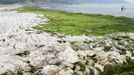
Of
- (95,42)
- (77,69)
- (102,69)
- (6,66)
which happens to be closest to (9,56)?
(6,66)

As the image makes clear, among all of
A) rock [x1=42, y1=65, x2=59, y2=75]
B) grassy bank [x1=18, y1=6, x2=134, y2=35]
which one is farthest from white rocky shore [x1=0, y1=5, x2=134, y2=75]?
grassy bank [x1=18, y1=6, x2=134, y2=35]

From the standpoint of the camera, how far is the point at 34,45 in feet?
94.0

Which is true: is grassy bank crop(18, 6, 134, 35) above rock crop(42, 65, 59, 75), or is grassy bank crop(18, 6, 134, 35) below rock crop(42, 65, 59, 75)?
below

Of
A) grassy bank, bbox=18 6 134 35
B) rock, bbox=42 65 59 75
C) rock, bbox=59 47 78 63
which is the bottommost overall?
grassy bank, bbox=18 6 134 35

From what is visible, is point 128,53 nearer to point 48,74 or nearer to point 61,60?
point 61,60

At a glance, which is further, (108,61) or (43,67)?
(108,61)

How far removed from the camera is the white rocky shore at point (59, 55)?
22.9 m

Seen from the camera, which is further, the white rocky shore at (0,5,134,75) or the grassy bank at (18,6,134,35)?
the grassy bank at (18,6,134,35)

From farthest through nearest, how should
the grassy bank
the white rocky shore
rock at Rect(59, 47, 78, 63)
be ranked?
the grassy bank, rock at Rect(59, 47, 78, 63), the white rocky shore

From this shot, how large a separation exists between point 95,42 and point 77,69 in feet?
28.5

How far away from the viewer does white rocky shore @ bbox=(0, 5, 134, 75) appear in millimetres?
22906

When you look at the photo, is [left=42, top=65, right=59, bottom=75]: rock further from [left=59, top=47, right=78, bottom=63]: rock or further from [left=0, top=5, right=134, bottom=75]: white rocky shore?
[left=59, top=47, right=78, bottom=63]: rock

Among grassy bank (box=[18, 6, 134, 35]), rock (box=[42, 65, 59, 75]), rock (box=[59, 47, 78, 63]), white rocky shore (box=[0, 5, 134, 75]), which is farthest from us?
grassy bank (box=[18, 6, 134, 35])

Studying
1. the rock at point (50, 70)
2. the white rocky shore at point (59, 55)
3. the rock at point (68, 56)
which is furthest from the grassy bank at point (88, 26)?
the rock at point (50, 70)
